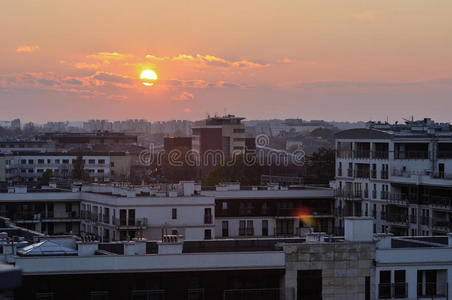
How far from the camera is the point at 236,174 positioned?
138 meters

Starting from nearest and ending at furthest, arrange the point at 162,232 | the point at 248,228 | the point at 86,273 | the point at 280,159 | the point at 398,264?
the point at 86,273 < the point at 398,264 < the point at 162,232 < the point at 248,228 < the point at 280,159

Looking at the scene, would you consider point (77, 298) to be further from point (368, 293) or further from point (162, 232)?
point (162, 232)

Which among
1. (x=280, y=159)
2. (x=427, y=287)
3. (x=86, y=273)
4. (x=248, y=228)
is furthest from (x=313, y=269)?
(x=280, y=159)

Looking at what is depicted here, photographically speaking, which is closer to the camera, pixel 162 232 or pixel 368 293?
pixel 368 293

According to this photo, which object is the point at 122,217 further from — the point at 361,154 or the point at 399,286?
the point at 399,286

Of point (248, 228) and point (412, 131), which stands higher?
point (412, 131)

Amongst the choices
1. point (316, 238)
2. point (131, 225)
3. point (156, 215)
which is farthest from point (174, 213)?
point (316, 238)

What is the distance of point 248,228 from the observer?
258ft

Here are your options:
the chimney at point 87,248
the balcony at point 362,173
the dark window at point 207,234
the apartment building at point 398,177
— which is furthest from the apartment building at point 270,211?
the chimney at point 87,248

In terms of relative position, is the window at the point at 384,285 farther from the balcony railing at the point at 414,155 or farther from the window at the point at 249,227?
the window at the point at 249,227

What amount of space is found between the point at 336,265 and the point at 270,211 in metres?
42.1

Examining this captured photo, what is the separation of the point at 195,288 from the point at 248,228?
41317 millimetres

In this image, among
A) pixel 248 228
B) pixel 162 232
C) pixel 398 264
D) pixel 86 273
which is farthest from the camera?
pixel 248 228

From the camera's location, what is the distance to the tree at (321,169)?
12562 centimetres
